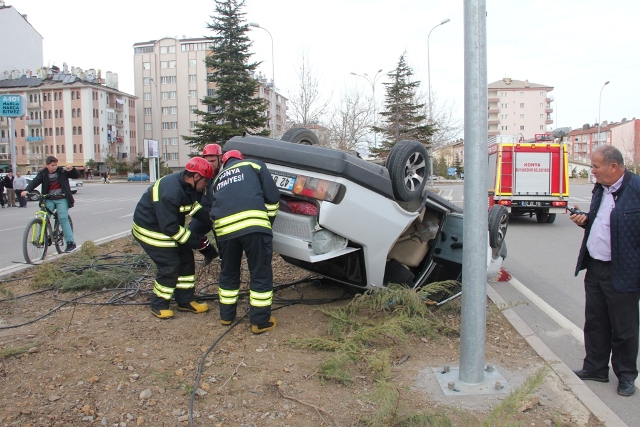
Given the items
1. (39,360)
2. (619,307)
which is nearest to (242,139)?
(39,360)

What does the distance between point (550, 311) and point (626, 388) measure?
94.0 inches

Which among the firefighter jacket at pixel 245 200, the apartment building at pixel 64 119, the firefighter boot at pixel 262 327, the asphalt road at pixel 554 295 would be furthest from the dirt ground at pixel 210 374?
the apartment building at pixel 64 119

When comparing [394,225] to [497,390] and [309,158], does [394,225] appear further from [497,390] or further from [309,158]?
[497,390]

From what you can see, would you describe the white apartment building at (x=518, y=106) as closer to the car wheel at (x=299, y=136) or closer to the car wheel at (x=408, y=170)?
the car wheel at (x=299, y=136)

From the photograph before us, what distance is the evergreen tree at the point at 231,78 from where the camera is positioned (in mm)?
30438

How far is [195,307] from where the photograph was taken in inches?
201

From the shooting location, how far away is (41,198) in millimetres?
8414

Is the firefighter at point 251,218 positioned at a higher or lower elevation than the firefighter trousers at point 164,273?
higher

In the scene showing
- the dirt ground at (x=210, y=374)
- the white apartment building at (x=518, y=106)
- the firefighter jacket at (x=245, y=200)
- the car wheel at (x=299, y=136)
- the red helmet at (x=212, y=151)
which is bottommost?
the dirt ground at (x=210, y=374)

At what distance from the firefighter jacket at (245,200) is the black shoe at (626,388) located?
279 cm

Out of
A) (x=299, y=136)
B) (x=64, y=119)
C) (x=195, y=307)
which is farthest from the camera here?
(x=64, y=119)

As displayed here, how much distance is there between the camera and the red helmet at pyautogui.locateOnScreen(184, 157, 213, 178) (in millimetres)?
4758

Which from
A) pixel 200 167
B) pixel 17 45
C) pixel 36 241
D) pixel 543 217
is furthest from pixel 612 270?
pixel 17 45

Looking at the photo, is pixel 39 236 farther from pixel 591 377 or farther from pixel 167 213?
pixel 591 377
